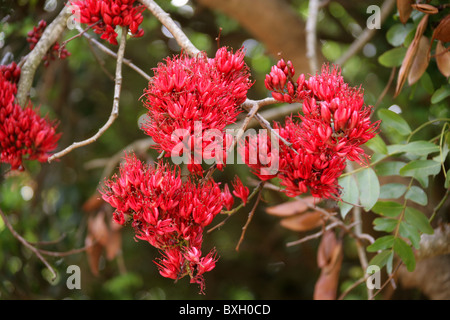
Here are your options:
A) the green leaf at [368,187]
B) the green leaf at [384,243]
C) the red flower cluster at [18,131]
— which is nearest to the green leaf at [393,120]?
the green leaf at [368,187]

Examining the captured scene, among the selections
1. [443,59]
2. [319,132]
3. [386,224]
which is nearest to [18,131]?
[319,132]

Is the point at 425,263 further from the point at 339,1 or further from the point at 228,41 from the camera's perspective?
the point at 228,41

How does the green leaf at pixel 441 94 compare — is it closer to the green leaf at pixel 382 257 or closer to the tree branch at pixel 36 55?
the green leaf at pixel 382 257

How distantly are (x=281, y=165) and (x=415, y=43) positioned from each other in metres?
0.52

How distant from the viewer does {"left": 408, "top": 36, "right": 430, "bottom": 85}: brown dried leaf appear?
113 cm

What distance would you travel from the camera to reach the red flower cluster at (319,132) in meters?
0.73

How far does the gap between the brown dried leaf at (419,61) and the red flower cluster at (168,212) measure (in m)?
0.66

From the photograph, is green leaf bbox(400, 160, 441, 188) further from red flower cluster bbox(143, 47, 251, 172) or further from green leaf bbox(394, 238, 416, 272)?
red flower cluster bbox(143, 47, 251, 172)

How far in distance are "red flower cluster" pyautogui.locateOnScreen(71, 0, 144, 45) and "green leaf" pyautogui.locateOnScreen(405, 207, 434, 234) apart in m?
0.79

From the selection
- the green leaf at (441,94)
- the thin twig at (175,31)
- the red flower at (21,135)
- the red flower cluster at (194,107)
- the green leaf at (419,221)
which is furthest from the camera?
the green leaf at (441,94)

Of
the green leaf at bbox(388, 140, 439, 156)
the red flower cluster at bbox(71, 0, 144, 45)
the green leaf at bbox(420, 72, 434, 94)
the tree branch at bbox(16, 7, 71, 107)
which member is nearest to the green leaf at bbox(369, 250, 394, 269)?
the green leaf at bbox(388, 140, 439, 156)

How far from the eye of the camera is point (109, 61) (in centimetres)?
267

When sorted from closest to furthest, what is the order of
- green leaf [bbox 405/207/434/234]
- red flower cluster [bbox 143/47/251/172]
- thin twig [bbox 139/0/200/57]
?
red flower cluster [bbox 143/47/251/172], thin twig [bbox 139/0/200/57], green leaf [bbox 405/207/434/234]

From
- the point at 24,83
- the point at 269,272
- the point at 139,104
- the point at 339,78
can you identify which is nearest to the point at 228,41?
the point at 139,104
